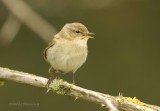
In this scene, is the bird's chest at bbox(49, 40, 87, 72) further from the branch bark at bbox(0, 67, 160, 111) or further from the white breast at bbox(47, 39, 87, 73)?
the branch bark at bbox(0, 67, 160, 111)

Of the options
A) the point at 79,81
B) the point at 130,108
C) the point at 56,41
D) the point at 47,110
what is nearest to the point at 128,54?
the point at 79,81

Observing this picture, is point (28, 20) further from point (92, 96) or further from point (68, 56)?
point (92, 96)

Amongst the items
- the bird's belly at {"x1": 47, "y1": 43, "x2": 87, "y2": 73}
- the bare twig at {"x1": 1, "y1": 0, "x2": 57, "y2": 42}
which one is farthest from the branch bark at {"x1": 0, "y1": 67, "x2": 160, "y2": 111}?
the bird's belly at {"x1": 47, "y1": 43, "x2": 87, "y2": 73}

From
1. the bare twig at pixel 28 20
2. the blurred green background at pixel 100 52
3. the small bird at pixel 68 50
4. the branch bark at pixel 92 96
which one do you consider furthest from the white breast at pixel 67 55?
the blurred green background at pixel 100 52

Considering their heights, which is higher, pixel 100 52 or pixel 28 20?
pixel 100 52

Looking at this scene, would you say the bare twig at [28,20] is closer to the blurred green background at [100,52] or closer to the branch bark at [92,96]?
the branch bark at [92,96]

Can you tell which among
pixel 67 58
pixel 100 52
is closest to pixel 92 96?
pixel 67 58
